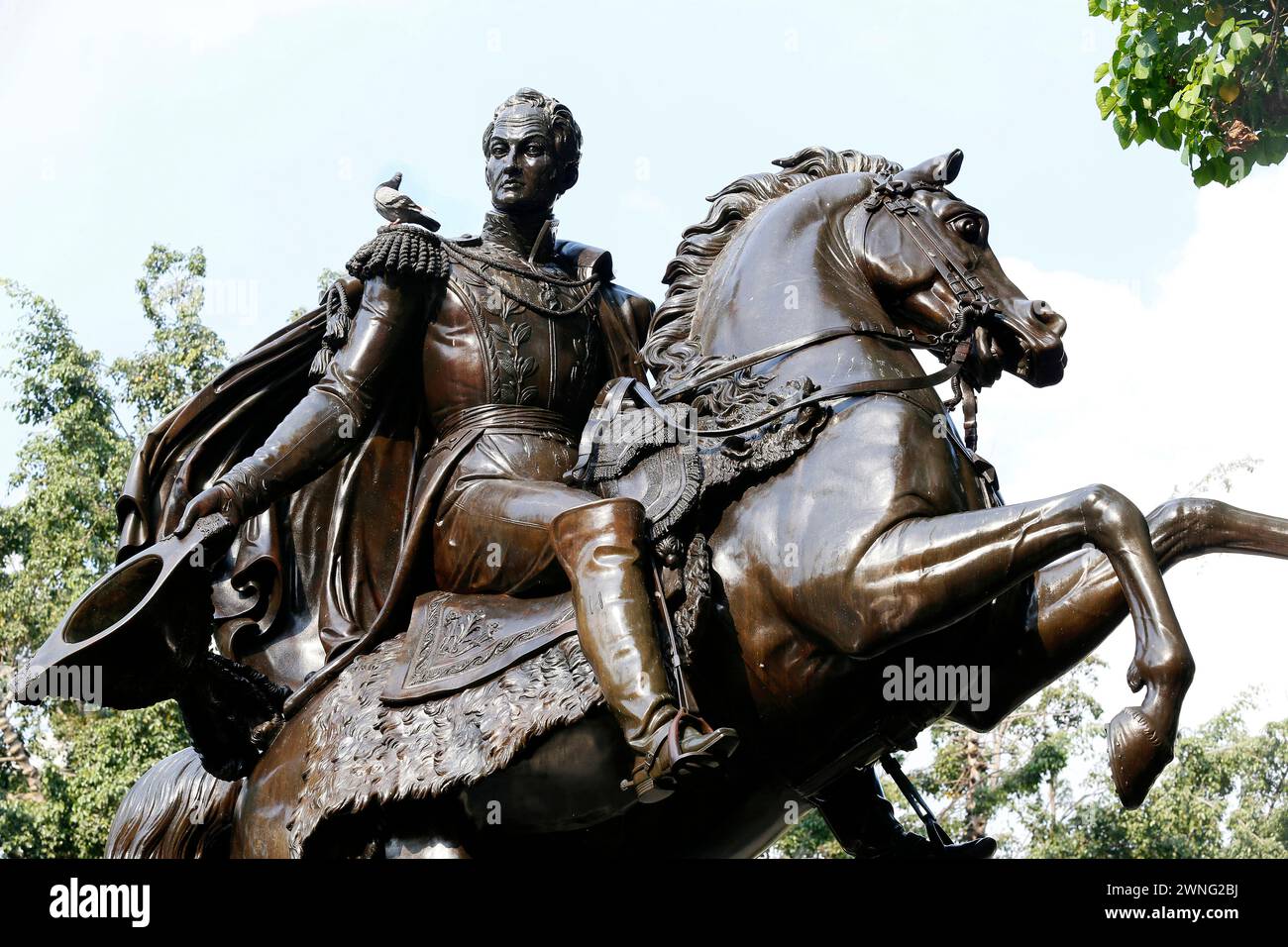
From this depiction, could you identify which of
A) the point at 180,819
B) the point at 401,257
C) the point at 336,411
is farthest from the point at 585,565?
the point at 180,819

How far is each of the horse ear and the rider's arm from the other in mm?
1797

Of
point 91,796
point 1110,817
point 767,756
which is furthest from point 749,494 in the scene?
point 1110,817

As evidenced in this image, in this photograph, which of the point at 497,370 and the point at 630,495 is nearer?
the point at 630,495

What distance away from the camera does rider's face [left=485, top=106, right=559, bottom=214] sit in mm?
5938

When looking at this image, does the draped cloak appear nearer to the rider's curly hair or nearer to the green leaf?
the rider's curly hair

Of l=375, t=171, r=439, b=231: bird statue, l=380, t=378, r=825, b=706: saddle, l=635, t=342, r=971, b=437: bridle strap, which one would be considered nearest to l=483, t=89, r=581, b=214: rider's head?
l=375, t=171, r=439, b=231: bird statue

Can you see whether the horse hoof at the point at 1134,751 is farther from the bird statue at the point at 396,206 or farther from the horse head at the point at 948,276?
the bird statue at the point at 396,206

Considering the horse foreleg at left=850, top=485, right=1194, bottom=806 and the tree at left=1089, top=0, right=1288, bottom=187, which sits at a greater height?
the tree at left=1089, top=0, right=1288, bottom=187

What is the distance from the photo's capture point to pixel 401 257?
5805 mm

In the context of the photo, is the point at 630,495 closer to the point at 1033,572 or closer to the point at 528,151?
the point at 1033,572

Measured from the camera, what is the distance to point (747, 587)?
197 inches

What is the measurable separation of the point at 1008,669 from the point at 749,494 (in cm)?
97

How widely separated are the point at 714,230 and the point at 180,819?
9.47ft

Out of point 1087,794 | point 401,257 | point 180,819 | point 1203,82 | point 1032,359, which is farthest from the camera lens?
Answer: point 1087,794
